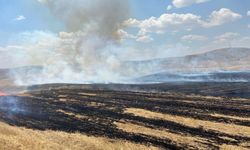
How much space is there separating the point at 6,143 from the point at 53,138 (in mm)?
3909

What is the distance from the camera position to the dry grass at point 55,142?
25.3 metres

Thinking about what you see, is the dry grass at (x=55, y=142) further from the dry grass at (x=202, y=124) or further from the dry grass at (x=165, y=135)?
Answer: the dry grass at (x=202, y=124)

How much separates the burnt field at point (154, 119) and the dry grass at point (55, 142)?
137cm

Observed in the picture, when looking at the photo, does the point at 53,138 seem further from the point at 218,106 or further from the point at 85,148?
the point at 218,106

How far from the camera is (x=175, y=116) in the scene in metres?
37.3

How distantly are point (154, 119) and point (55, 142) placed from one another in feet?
41.9

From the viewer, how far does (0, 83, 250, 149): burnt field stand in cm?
2761

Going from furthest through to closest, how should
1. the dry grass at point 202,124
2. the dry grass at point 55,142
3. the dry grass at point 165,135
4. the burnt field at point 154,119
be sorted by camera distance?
1. the dry grass at point 202,124
2. the burnt field at point 154,119
3. the dry grass at point 165,135
4. the dry grass at point 55,142

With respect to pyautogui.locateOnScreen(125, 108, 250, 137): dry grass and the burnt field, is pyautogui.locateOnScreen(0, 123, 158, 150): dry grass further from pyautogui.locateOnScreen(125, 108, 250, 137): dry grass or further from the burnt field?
pyautogui.locateOnScreen(125, 108, 250, 137): dry grass

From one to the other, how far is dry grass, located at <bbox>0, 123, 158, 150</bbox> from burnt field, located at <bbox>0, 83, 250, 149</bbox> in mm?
1371

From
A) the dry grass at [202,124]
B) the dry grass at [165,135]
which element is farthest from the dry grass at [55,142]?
the dry grass at [202,124]

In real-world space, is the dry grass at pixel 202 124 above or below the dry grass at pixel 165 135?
above

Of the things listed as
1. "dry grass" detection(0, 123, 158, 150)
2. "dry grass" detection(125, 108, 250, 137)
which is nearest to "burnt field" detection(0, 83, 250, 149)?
"dry grass" detection(125, 108, 250, 137)

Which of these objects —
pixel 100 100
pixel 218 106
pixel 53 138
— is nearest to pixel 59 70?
pixel 100 100
